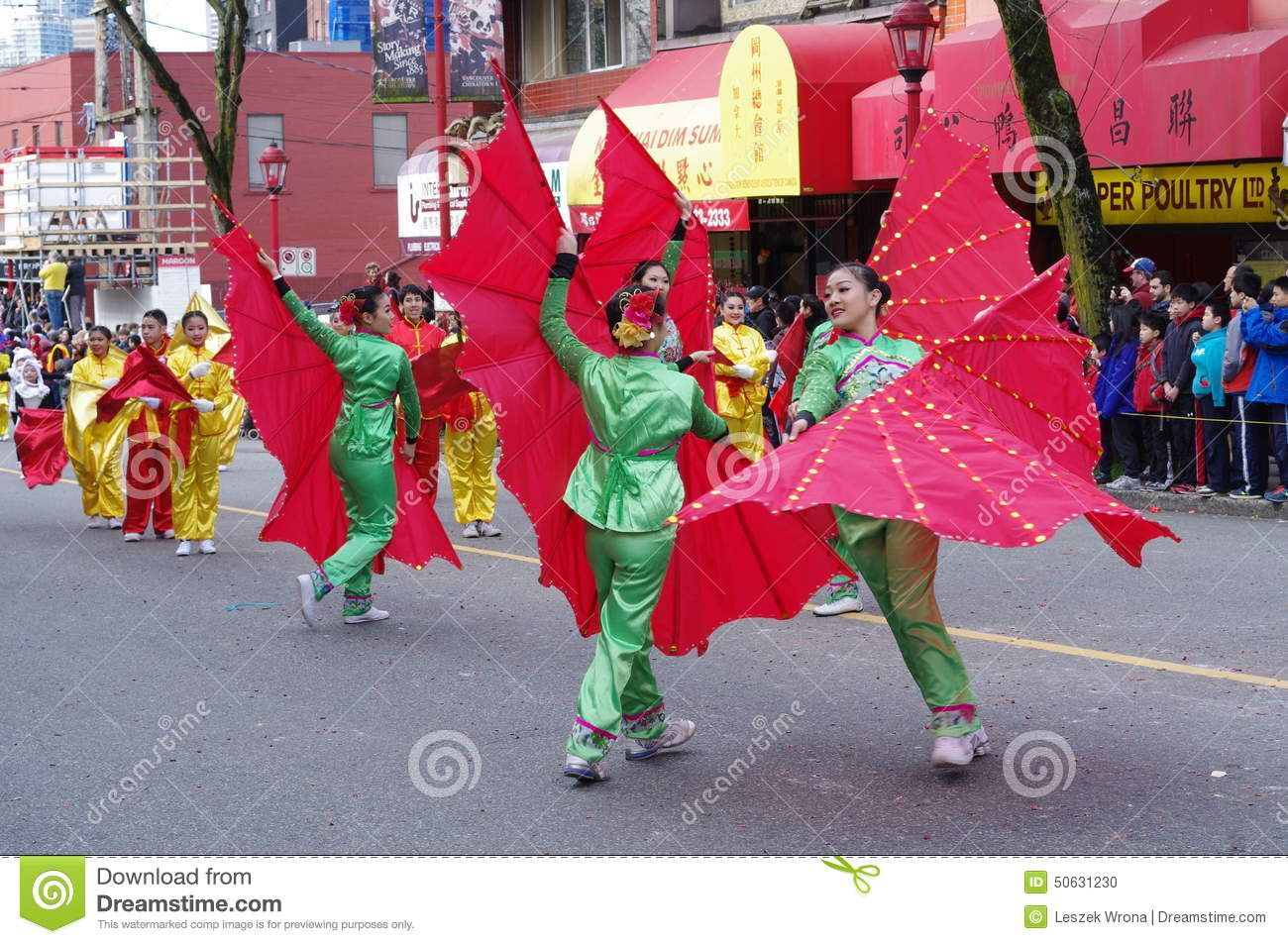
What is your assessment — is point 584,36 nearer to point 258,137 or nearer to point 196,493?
point 196,493

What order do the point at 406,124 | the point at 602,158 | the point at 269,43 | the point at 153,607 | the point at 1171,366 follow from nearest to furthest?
the point at 602,158 < the point at 153,607 < the point at 1171,366 < the point at 406,124 < the point at 269,43

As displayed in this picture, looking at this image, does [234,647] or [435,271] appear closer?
[435,271]

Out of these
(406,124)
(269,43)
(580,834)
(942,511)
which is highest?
(269,43)

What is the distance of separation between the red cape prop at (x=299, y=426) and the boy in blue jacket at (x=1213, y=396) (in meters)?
6.06

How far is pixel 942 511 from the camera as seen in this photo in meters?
5.15

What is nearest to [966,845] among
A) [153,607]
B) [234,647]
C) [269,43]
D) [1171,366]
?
[234,647]

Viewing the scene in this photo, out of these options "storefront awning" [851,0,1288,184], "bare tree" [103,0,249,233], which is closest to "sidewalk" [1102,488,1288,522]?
"storefront awning" [851,0,1288,184]

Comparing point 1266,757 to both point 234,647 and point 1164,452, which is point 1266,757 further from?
point 1164,452

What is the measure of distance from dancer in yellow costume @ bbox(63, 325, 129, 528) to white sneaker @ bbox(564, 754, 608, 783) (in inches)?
310

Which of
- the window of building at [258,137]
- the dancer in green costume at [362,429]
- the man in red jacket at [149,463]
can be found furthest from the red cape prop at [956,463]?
the window of building at [258,137]

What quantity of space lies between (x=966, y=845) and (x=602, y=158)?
10.00ft

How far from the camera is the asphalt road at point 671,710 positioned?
5230mm

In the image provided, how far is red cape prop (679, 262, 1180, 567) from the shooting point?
16.9 ft

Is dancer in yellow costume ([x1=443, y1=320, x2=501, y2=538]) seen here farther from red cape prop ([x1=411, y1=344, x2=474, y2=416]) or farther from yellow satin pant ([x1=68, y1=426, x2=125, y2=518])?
yellow satin pant ([x1=68, y1=426, x2=125, y2=518])
